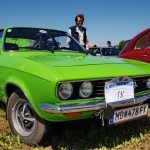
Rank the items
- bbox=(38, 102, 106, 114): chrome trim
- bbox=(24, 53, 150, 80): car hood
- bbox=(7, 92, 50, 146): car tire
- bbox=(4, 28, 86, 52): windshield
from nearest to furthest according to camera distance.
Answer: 1. bbox=(38, 102, 106, 114): chrome trim
2. bbox=(24, 53, 150, 80): car hood
3. bbox=(7, 92, 50, 146): car tire
4. bbox=(4, 28, 86, 52): windshield

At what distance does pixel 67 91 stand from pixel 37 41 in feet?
6.35

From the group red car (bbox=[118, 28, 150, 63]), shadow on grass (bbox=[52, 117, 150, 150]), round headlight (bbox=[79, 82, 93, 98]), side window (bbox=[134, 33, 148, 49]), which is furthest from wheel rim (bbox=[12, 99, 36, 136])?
side window (bbox=[134, 33, 148, 49])

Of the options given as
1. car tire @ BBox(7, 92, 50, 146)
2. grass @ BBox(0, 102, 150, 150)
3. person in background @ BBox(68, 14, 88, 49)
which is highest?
person in background @ BBox(68, 14, 88, 49)

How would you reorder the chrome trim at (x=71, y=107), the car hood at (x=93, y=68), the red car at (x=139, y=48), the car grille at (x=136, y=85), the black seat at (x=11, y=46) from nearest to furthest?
1. the chrome trim at (x=71, y=107)
2. the car hood at (x=93, y=68)
3. the car grille at (x=136, y=85)
4. the black seat at (x=11, y=46)
5. the red car at (x=139, y=48)

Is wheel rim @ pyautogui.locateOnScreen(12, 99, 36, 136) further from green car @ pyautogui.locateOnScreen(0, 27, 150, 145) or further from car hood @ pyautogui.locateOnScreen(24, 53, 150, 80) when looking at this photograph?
car hood @ pyautogui.locateOnScreen(24, 53, 150, 80)

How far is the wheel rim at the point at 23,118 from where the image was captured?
12.4 feet

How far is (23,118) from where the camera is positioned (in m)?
3.87

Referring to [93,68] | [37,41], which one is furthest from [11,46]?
[93,68]

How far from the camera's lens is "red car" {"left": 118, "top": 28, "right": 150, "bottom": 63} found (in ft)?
20.1

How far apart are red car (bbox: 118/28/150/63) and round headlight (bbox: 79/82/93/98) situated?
2963 millimetres

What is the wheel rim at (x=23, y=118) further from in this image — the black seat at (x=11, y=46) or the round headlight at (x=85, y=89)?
the black seat at (x=11, y=46)

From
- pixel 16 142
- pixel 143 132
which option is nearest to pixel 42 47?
pixel 16 142

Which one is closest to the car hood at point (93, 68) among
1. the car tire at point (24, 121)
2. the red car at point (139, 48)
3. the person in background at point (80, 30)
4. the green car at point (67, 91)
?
the green car at point (67, 91)

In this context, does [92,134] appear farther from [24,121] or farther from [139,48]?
[139,48]
